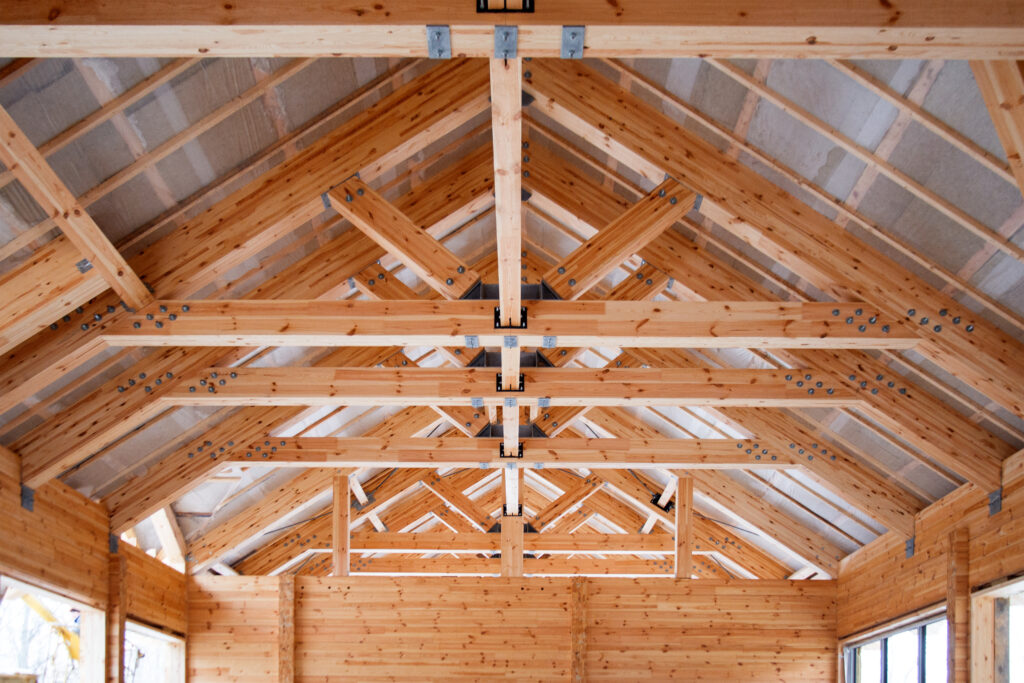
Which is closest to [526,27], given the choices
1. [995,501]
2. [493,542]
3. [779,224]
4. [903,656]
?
[779,224]

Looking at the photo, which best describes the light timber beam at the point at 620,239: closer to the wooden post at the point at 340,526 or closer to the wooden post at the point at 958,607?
the wooden post at the point at 958,607

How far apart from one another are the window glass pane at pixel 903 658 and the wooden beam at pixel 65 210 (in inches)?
314

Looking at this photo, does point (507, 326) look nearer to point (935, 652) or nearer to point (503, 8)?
point (503, 8)

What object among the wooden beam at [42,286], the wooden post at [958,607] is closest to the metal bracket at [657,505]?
the wooden post at [958,607]

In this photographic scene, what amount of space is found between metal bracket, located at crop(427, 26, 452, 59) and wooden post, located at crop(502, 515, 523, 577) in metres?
8.56

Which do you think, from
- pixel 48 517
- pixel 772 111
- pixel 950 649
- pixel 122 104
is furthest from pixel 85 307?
pixel 950 649

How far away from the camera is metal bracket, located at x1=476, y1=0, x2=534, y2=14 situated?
3.79 metres

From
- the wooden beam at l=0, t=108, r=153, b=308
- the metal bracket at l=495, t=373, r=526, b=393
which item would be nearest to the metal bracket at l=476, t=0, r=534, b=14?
the wooden beam at l=0, t=108, r=153, b=308

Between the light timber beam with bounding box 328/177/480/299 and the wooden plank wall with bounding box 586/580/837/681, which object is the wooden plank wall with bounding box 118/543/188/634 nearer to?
the wooden plank wall with bounding box 586/580/837/681

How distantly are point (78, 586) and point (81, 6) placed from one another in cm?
695

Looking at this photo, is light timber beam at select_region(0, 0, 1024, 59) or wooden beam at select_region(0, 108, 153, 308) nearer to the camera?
light timber beam at select_region(0, 0, 1024, 59)

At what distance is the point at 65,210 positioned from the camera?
5262mm

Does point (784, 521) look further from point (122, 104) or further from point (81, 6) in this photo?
point (81, 6)

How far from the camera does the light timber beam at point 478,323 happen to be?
21.6 ft
